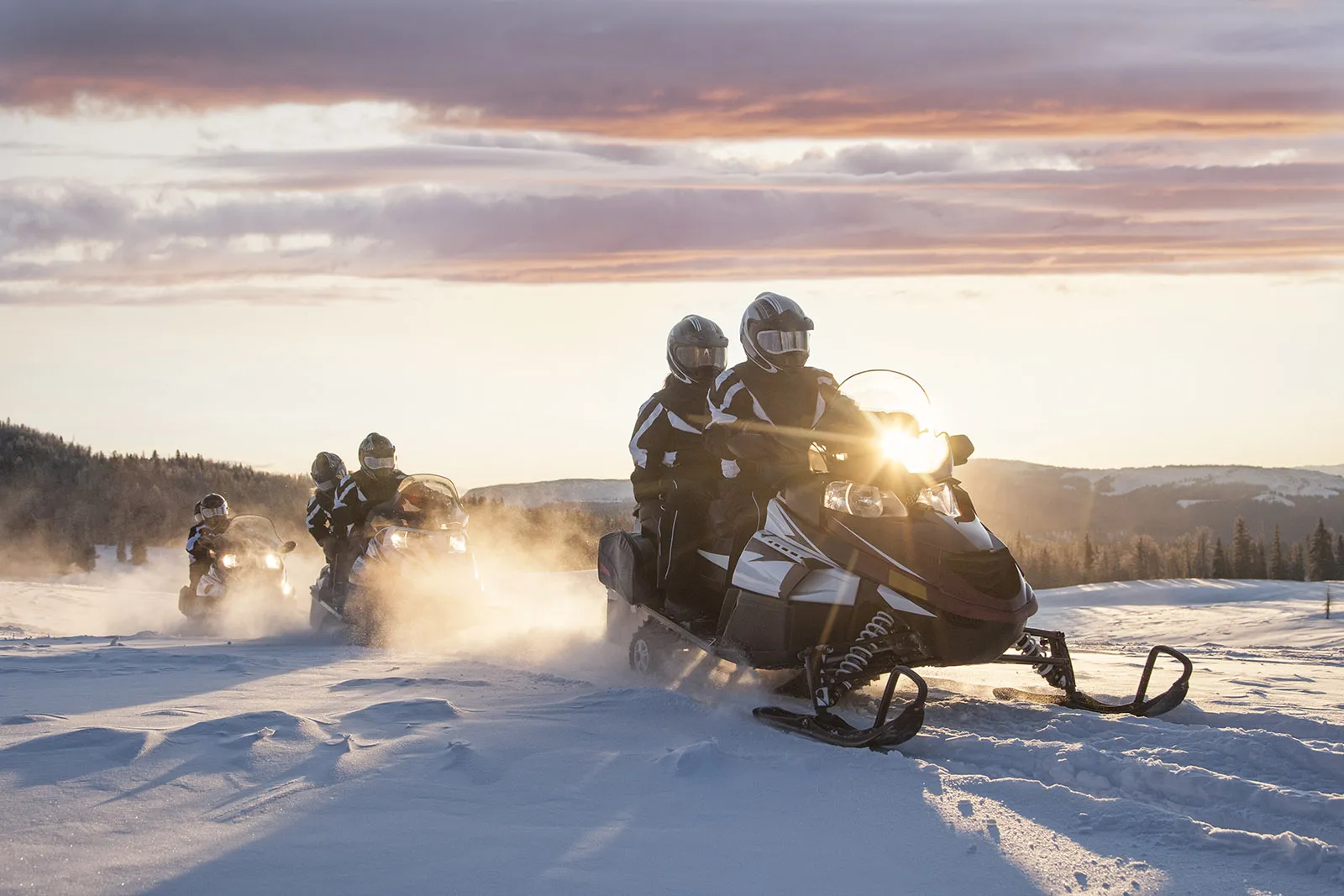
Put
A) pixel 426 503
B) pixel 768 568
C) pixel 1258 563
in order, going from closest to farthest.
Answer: pixel 768 568 → pixel 426 503 → pixel 1258 563

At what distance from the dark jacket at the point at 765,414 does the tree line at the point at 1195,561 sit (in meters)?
45.2

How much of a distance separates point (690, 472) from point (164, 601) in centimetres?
1367

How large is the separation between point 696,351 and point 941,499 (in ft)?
7.68

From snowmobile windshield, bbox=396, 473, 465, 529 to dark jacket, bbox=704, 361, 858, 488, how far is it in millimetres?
4231

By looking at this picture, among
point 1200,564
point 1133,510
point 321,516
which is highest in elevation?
point 321,516

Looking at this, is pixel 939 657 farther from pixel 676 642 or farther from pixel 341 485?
pixel 341 485

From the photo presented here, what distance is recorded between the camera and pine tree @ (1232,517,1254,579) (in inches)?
2530

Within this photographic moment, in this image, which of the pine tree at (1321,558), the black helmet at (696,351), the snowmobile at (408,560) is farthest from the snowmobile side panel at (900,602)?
the pine tree at (1321,558)

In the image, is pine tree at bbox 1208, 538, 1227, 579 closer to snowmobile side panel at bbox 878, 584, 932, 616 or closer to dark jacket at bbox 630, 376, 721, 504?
dark jacket at bbox 630, 376, 721, 504

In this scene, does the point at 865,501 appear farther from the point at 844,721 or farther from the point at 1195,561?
the point at 1195,561

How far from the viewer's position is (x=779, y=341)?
647cm

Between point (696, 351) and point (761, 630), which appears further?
point (696, 351)

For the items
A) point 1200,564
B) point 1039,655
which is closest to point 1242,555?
point 1200,564

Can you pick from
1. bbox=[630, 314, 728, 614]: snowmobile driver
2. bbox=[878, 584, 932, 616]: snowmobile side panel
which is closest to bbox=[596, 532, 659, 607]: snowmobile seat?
bbox=[630, 314, 728, 614]: snowmobile driver
